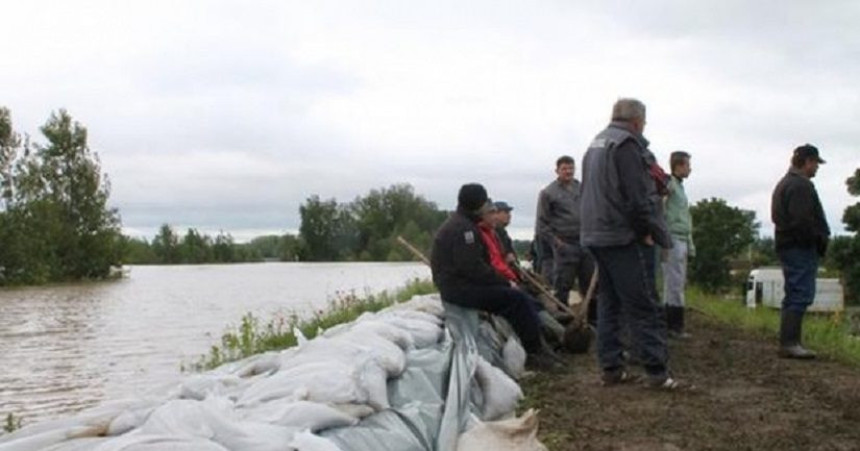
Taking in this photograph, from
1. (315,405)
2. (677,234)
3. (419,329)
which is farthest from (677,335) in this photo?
(315,405)

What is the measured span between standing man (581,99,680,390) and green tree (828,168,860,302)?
2881cm

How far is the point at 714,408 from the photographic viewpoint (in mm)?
4703

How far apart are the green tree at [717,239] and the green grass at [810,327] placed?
1287 inches

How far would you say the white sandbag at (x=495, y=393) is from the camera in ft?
15.2

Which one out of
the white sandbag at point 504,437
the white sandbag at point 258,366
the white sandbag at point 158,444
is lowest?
the white sandbag at point 504,437

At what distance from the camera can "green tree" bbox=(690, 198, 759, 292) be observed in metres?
43.5

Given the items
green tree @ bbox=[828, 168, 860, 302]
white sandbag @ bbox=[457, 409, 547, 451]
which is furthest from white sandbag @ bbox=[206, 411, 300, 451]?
green tree @ bbox=[828, 168, 860, 302]

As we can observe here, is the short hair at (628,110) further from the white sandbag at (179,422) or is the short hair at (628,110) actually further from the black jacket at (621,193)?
the white sandbag at (179,422)

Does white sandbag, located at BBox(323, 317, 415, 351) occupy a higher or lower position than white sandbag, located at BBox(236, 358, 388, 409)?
higher

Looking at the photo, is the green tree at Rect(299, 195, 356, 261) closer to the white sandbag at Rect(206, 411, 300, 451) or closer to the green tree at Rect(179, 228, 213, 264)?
the green tree at Rect(179, 228, 213, 264)

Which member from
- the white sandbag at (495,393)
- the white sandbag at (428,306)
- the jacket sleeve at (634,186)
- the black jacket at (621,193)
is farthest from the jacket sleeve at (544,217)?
the white sandbag at (495,393)

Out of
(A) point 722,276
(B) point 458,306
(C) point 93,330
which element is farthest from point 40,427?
(A) point 722,276

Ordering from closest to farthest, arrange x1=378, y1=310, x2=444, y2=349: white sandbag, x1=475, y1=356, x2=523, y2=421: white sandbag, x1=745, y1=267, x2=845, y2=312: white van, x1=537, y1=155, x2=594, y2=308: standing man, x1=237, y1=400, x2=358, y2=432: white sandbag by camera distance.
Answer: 1. x1=237, y1=400, x2=358, y2=432: white sandbag
2. x1=475, y1=356, x2=523, y2=421: white sandbag
3. x1=378, y1=310, x2=444, y2=349: white sandbag
4. x1=537, y1=155, x2=594, y2=308: standing man
5. x1=745, y1=267, x2=845, y2=312: white van

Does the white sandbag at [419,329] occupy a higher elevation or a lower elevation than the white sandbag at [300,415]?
higher
